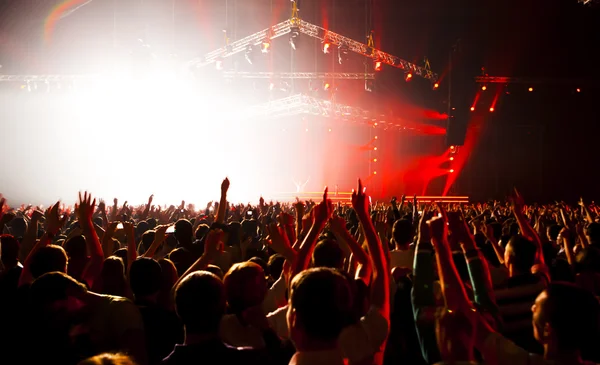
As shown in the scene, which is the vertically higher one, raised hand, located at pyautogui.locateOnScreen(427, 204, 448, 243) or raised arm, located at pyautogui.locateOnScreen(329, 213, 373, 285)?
raised hand, located at pyautogui.locateOnScreen(427, 204, 448, 243)

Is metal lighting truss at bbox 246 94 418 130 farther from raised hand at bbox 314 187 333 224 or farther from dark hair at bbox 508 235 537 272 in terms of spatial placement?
raised hand at bbox 314 187 333 224

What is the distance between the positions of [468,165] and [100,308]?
27438 millimetres

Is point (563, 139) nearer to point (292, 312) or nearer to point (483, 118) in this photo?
point (483, 118)

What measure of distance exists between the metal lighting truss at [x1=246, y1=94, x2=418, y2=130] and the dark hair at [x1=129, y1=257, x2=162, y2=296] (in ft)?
81.7

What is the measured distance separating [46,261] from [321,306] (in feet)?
6.60

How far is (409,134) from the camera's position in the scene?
30219 mm

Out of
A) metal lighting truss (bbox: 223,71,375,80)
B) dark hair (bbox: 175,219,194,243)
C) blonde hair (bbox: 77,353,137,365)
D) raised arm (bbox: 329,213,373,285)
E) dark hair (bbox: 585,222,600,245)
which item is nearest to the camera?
blonde hair (bbox: 77,353,137,365)

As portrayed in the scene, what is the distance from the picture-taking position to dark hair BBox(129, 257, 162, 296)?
269 centimetres

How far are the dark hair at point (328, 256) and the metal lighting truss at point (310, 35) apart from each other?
16.7 metres

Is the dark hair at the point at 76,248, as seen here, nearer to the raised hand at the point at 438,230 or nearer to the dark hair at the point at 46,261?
the dark hair at the point at 46,261

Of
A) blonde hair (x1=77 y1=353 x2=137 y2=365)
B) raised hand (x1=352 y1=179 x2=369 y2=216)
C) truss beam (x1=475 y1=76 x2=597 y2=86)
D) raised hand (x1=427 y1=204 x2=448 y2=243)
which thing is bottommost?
blonde hair (x1=77 y1=353 x2=137 y2=365)

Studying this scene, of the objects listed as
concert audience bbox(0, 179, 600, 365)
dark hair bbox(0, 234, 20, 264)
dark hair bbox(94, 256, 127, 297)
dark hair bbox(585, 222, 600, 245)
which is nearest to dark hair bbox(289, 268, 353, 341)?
concert audience bbox(0, 179, 600, 365)

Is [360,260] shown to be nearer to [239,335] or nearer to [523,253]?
[239,335]

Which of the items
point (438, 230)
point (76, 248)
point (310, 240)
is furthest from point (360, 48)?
point (438, 230)
